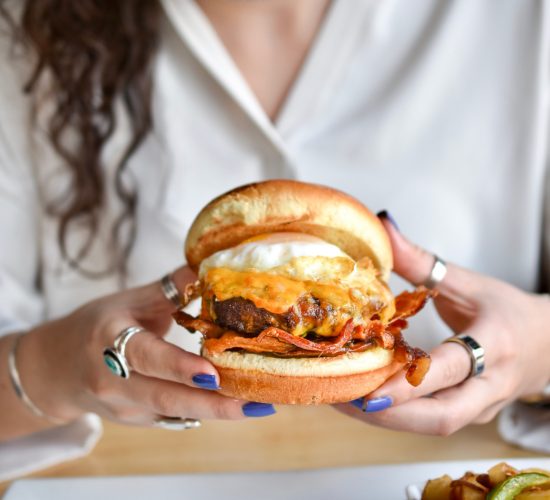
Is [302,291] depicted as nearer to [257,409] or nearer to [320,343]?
[320,343]

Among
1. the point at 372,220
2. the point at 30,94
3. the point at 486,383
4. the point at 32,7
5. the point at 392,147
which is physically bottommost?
the point at 486,383

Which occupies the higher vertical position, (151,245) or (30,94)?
(30,94)

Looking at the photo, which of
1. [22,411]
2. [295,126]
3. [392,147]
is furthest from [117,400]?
[392,147]

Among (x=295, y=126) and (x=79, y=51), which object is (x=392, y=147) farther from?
(x=79, y=51)

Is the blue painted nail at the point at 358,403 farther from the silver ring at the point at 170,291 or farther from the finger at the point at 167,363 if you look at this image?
the silver ring at the point at 170,291

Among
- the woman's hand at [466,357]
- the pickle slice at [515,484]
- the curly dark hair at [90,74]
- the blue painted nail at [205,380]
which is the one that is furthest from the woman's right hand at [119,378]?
the curly dark hair at [90,74]

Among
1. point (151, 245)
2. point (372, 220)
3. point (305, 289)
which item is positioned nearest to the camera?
point (305, 289)

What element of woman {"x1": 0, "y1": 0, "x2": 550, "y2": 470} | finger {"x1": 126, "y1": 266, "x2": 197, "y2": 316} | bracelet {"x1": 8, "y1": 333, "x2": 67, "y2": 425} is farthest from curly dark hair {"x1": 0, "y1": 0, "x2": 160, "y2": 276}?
finger {"x1": 126, "y1": 266, "x2": 197, "y2": 316}
